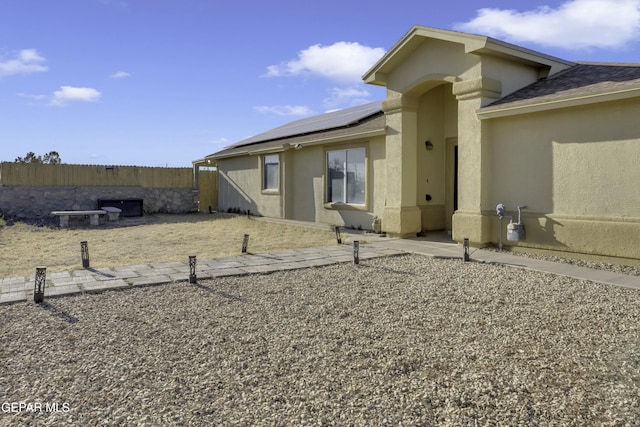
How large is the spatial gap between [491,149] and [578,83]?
6.84 feet

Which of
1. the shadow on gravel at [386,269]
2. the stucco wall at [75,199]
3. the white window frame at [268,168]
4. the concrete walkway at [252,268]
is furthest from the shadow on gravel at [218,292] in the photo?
the stucco wall at [75,199]

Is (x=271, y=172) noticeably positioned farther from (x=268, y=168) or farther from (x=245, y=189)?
(x=245, y=189)

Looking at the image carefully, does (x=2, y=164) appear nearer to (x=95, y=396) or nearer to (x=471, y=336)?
(x=95, y=396)

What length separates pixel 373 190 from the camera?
13.0 m

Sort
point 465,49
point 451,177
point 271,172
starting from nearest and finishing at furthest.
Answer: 1. point 465,49
2. point 451,177
3. point 271,172

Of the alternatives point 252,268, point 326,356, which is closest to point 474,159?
point 252,268

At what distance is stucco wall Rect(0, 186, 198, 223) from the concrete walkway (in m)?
12.4

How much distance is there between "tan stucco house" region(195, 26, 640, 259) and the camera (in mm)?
8008

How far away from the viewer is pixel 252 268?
26.0ft

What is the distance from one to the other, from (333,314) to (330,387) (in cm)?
190

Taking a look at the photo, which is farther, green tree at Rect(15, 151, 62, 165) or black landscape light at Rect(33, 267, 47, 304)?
green tree at Rect(15, 151, 62, 165)

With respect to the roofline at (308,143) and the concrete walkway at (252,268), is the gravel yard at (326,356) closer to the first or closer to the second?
the concrete walkway at (252,268)

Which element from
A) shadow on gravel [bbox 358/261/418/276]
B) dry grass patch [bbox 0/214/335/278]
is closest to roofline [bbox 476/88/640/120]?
shadow on gravel [bbox 358/261/418/276]

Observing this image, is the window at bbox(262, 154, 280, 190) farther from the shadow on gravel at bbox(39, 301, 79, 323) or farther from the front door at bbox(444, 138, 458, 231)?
the shadow on gravel at bbox(39, 301, 79, 323)
